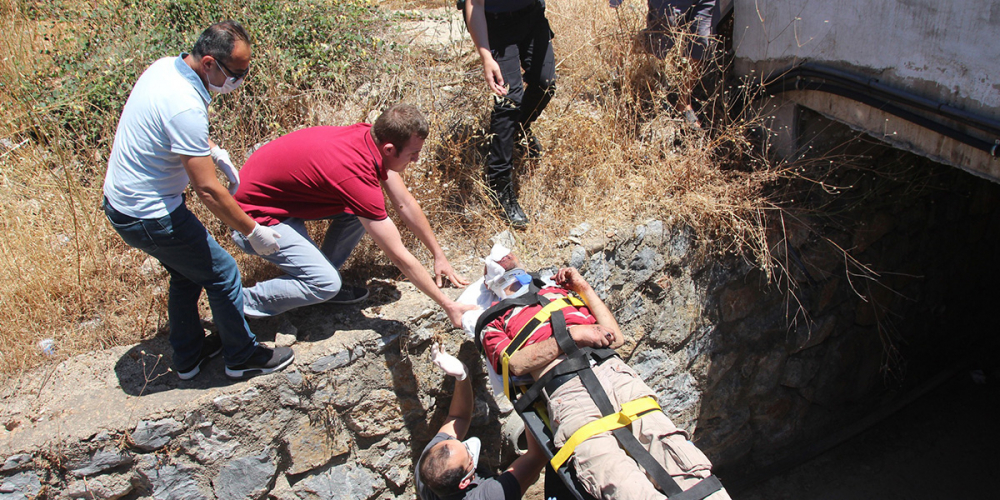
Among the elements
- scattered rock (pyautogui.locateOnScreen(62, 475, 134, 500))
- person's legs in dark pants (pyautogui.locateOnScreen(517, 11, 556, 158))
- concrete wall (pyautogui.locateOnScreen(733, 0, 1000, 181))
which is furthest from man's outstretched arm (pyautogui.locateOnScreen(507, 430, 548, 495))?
concrete wall (pyautogui.locateOnScreen(733, 0, 1000, 181))

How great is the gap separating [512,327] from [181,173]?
1.67 m

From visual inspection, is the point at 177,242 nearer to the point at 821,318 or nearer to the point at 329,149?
the point at 329,149

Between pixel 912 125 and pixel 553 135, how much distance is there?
229 cm

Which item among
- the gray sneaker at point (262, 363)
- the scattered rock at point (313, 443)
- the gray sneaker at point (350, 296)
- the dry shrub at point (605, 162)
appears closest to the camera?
the gray sneaker at point (262, 363)

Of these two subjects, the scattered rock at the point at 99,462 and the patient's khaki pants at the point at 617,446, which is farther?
the scattered rock at the point at 99,462

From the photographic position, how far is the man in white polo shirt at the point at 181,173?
7.95 feet

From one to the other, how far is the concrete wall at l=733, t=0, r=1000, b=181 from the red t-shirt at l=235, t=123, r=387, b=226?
3023 millimetres

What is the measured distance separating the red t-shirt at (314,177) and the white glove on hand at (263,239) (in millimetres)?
194

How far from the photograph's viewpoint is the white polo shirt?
2398 mm

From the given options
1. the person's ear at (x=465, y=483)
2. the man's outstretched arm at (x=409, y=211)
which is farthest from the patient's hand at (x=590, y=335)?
the person's ear at (x=465, y=483)

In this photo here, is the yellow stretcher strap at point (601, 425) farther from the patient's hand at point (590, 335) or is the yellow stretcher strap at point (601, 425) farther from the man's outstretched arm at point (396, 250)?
the man's outstretched arm at point (396, 250)

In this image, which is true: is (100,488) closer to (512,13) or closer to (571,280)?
(571,280)

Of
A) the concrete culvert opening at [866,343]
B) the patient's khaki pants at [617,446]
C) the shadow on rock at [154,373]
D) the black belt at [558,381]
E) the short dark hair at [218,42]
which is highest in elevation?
the short dark hair at [218,42]

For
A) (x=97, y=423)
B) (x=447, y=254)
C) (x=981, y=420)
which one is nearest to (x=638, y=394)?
(x=447, y=254)
